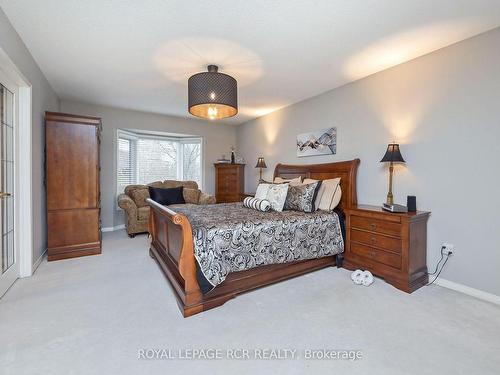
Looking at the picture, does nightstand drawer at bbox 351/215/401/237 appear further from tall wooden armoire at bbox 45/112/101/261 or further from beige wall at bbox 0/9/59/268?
beige wall at bbox 0/9/59/268

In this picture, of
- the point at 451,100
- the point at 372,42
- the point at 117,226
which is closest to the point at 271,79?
the point at 372,42

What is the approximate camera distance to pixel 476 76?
7.46ft

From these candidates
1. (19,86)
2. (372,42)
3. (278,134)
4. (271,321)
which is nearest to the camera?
(271,321)

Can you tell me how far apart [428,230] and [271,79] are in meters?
2.62

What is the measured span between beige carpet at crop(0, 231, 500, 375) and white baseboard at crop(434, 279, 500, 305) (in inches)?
4.1

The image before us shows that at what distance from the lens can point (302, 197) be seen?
9.99 feet

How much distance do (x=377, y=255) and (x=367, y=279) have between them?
0.31 metres

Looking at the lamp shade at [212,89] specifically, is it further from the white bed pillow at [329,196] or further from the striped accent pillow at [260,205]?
the white bed pillow at [329,196]

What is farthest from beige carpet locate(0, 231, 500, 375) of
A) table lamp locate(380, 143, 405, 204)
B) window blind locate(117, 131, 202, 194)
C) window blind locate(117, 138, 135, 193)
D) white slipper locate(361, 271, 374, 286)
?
window blind locate(117, 131, 202, 194)

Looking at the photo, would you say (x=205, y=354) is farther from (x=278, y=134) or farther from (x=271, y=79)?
(x=278, y=134)

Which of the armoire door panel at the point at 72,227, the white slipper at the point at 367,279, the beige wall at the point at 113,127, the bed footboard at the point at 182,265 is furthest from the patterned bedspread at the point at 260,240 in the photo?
the beige wall at the point at 113,127

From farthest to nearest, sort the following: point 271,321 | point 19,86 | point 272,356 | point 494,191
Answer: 1. point 19,86
2. point 494,191
3. point 271,321
4. point 272,356

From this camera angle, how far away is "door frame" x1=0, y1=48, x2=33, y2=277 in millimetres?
2539

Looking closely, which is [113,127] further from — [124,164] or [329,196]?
[329,196]
